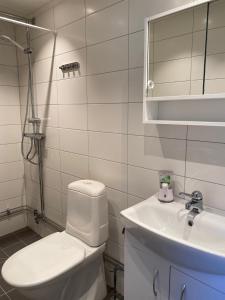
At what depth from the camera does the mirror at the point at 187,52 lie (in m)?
1.08

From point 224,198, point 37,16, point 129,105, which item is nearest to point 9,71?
point 37,16

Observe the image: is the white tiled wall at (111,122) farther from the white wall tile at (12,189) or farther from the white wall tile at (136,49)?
the white wall tile at (12,189)

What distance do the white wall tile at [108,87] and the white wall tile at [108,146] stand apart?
0.84 ft

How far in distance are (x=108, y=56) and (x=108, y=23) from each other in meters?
0.21

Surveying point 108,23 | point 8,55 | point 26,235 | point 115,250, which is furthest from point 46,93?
point 26,235

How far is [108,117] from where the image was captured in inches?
65.0

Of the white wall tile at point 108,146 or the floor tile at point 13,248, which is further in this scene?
the floor tile at point 13,248

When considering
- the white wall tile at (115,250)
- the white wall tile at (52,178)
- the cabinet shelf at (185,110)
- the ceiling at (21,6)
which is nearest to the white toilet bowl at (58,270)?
the white wall tile at (115,250)

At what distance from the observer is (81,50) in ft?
5.77

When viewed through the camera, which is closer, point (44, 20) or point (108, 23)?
point (108, 23)

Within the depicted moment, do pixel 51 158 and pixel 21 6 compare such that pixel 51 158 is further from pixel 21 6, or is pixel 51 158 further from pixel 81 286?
pixel 21 6

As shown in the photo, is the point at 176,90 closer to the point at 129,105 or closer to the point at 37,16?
the point at 129,105

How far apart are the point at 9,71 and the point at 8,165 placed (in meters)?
1.03

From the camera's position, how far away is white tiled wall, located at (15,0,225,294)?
126 cm
